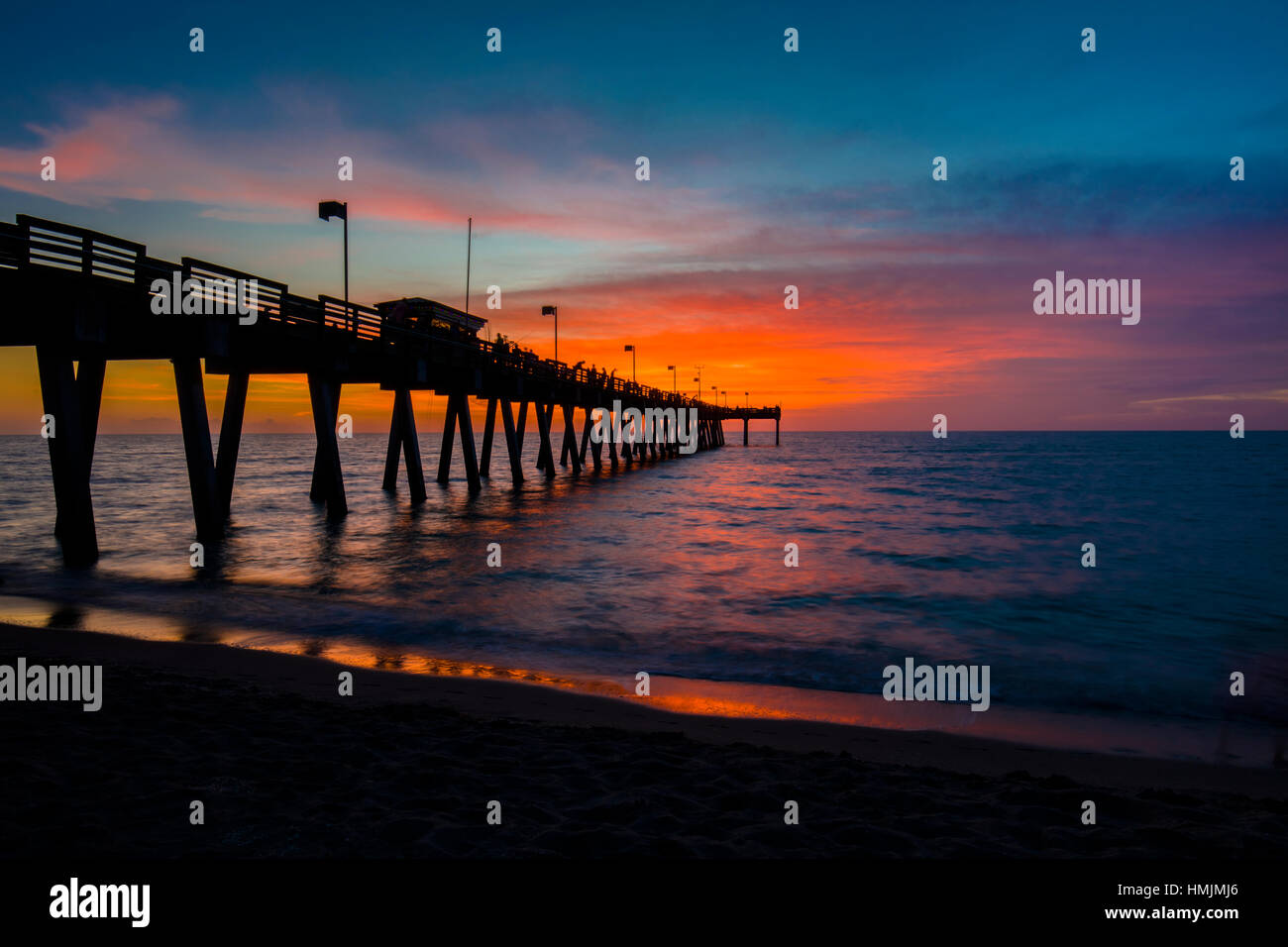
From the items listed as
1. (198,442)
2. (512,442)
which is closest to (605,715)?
(198,442)

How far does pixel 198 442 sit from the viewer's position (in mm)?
15641

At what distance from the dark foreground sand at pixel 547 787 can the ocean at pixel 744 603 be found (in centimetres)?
141

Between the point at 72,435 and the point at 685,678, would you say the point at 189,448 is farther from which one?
the point at 685,678

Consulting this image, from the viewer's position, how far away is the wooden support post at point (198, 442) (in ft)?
50.6

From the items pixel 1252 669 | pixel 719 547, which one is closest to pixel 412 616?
pixel 719 547

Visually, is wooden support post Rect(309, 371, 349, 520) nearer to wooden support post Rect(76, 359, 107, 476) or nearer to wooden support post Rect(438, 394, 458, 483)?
wooden support post Rect(76, 359, 107, 476)

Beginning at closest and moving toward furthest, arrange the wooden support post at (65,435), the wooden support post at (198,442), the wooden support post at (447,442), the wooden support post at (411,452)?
1. the wooden support post at (65,435)
2. the wooden support post at (198,442)
3. the wooden support post at (411,452)
4. the wooden support post at (447,442)

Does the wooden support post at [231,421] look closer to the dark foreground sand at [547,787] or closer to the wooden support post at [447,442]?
the wooden support post at [447,442]

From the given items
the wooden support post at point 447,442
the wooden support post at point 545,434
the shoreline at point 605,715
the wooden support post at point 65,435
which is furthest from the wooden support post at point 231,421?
the wooden support post at point 545,434

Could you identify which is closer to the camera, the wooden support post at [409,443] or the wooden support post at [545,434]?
the wooden support post at [409,443]

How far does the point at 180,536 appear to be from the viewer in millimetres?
19812

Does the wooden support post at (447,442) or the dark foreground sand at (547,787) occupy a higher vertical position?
the wooden support post at (447,442)

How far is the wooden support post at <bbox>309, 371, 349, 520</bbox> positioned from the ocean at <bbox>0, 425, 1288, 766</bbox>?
3.09 ft

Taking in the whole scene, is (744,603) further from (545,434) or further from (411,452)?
(545,434)
